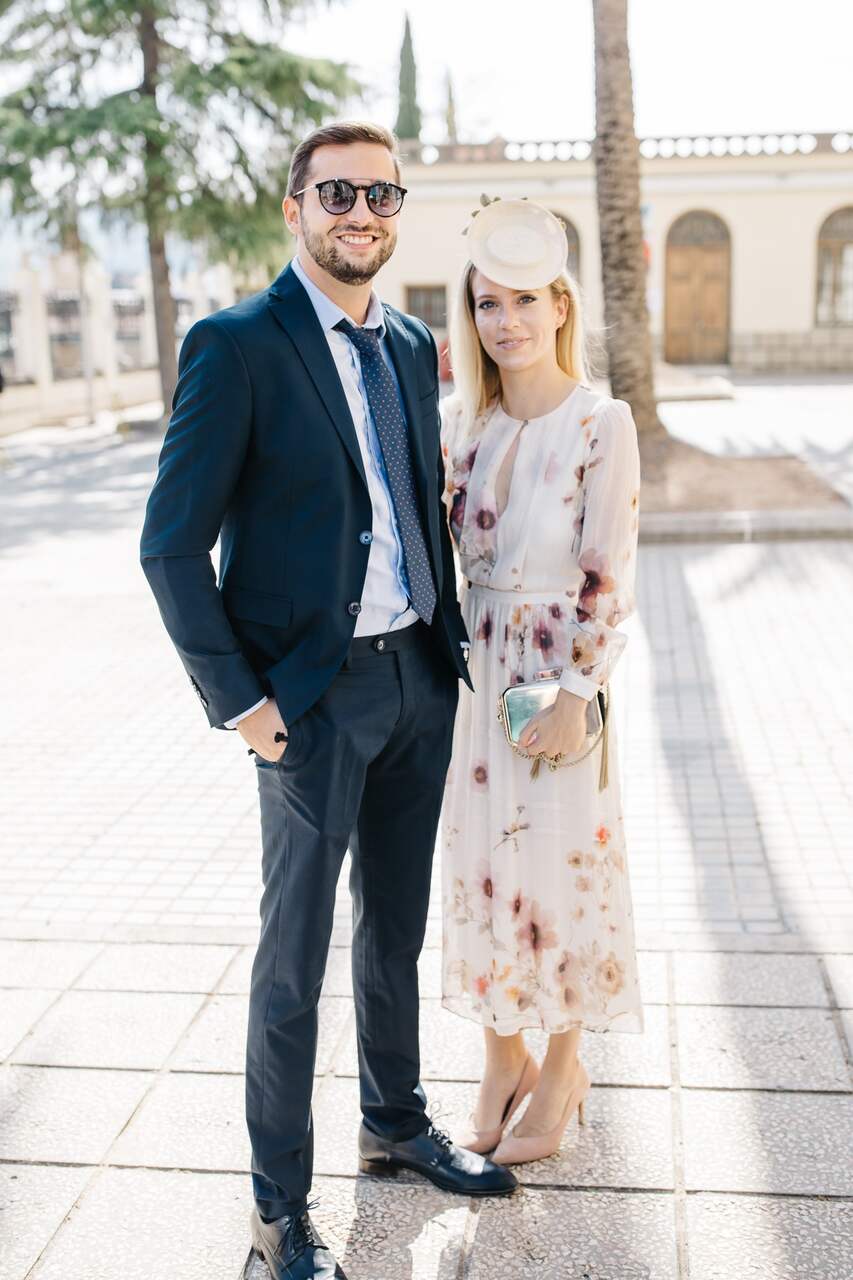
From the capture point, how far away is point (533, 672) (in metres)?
2.68

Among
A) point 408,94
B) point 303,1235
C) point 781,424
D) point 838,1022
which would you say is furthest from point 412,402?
point 408,94

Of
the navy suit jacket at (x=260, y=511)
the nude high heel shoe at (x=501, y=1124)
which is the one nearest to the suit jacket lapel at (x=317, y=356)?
the navy suit jacket at (x=260, y=511)

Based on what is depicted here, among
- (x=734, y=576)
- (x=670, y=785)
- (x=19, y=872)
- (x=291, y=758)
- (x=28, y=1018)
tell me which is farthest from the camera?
(x=734, y=576)

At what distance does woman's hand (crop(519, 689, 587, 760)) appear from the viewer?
2.58 metres

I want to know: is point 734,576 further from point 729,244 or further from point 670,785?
point 729,244

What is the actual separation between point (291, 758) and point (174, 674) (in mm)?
4796

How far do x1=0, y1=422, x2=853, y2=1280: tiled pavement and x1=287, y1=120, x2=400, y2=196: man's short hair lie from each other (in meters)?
2.04

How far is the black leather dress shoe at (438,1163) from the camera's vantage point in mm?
2689

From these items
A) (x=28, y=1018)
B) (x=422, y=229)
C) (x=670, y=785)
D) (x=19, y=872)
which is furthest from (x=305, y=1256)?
(x=422, y=229)

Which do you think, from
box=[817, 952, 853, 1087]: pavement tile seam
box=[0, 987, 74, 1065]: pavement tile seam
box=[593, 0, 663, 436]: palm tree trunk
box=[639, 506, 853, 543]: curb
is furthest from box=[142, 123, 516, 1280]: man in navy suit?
box=[593, 0, 663, 436]: palm tree trunk

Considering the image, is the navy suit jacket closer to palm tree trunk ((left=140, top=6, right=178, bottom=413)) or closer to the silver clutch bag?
the silver clutch bag

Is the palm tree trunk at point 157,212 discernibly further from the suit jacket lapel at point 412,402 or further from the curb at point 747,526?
the suit jacket lapel at point 412,402

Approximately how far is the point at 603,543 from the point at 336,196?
83 cm

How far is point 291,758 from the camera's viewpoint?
7.85ft
